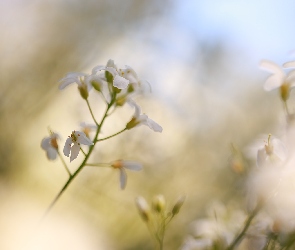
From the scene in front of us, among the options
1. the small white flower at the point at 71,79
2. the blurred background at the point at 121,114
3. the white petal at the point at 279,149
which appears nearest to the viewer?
the white petal at the point at 279,149

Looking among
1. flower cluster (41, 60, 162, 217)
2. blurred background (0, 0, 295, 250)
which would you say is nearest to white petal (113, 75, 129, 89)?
flower cluster (41, 60, 162, 217)

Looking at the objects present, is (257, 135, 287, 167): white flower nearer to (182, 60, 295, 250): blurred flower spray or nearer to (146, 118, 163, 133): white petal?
(182, 60, 295, 250): blurred flower spray

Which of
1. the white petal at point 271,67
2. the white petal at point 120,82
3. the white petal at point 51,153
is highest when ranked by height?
the white petal at point 271,67

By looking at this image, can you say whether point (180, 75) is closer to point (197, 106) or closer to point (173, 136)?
point (197, 106)

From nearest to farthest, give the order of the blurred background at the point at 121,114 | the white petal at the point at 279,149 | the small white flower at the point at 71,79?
the white petal at the point at 279,149
the small white flower at the point at 71,79
the blurred background at the point at 121,114

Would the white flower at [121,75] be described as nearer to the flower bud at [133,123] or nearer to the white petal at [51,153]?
the flower bud at [133,123]

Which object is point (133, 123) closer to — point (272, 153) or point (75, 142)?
point (75, 142)

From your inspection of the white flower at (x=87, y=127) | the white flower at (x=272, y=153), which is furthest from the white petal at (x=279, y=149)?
the white flower at (x=87, y=127)
